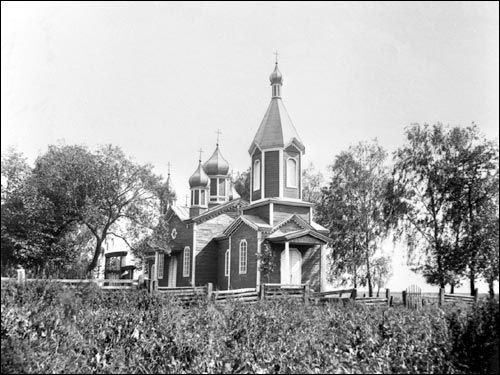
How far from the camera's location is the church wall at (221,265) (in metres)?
30.2

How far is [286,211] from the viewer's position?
27.7 meters

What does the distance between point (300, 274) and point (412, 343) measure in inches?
636

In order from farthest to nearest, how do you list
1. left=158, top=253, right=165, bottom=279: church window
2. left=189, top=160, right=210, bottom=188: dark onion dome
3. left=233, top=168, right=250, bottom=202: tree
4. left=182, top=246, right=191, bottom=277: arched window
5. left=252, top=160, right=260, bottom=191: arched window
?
left=233, top=168, right=250, bottom=202: tree < left=158, top=253, right=165, bottom=279: church window < left=189, top=160, right=210, bottom=188: dark onion dome < left=182, top=246, right=191, bottom=277: arched window < left=252, top=160, right=260, bottom=191: arched window

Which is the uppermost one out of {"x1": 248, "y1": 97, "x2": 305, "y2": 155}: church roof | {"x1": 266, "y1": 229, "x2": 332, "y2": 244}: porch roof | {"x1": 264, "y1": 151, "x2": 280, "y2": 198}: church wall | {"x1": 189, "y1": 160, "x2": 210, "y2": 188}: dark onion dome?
{"x1": 248, "y1": 97, "x2": 305, "y2": 155}: church roof

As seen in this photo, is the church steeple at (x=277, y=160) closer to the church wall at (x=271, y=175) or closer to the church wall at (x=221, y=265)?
the church wall at (x=271, y=175)

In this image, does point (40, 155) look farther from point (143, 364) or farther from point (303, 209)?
point (143, 364)

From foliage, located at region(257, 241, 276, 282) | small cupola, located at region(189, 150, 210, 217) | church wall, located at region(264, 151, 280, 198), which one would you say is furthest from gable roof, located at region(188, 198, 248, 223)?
foliage, located at region(257, 241, 276, 282)

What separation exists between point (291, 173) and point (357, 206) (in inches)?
379

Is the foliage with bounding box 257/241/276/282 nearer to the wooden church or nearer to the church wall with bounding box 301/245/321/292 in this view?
the wooden church

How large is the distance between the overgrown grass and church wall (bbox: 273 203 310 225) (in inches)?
562

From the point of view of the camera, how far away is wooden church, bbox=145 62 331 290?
2631 cm

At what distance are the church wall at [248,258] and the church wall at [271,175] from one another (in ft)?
7.24

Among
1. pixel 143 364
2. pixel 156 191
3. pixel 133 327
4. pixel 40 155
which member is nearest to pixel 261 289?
pixel 133 327

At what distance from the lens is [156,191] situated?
29.2m
